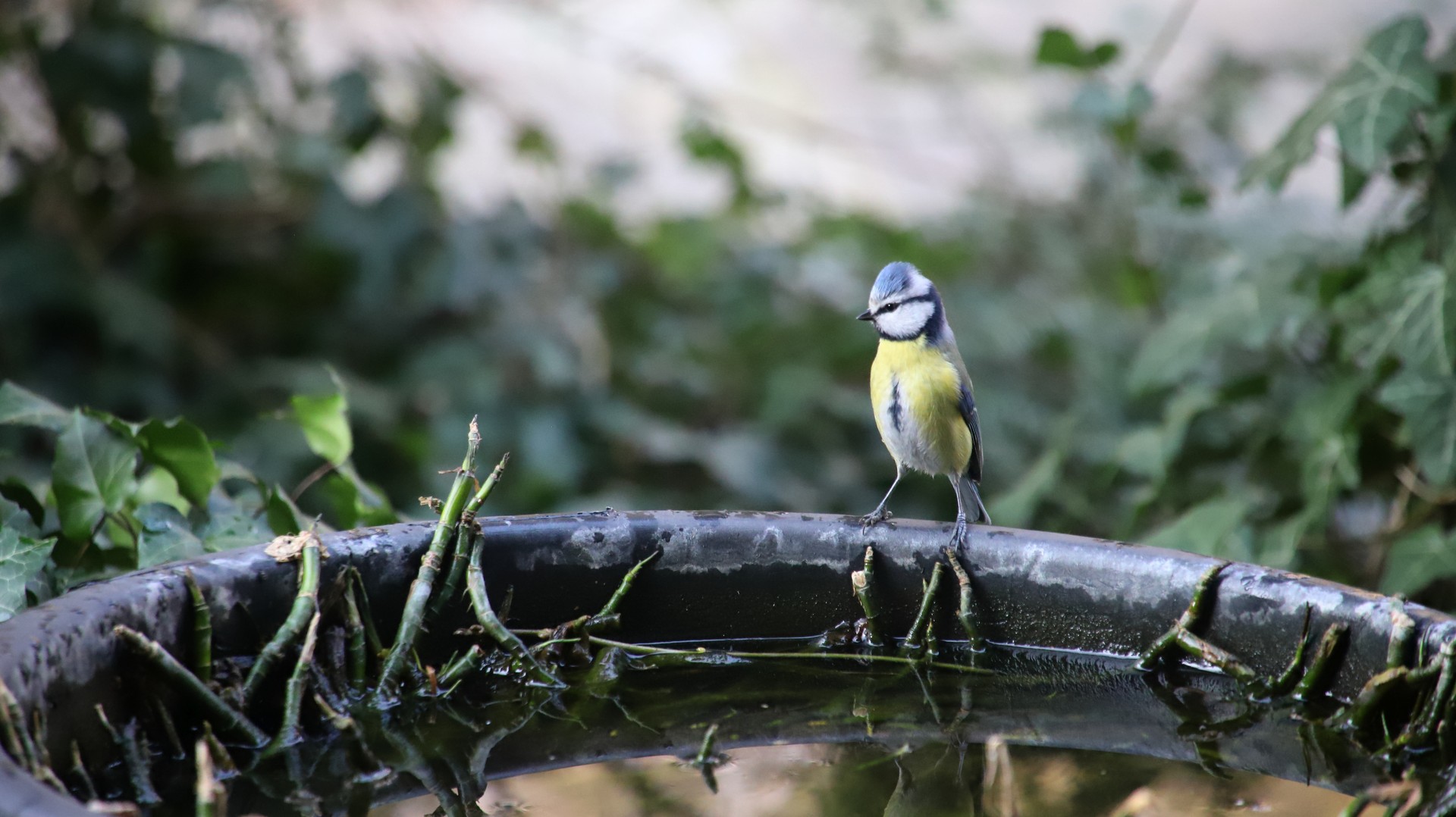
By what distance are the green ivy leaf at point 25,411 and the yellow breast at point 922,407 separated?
150cm

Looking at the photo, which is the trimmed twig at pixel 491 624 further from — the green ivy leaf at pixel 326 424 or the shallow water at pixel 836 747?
the green ivy leaf at pixel 326 424

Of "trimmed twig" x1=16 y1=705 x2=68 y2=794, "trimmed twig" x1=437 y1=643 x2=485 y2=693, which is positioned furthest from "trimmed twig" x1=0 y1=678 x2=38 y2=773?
"trimmed twig" x1=437 y1=643 x2=485 y2=693

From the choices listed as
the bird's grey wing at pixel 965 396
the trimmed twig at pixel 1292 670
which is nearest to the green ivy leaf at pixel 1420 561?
the bird's grey wing at pixel 965 396

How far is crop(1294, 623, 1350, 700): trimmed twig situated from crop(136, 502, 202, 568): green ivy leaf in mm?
1416

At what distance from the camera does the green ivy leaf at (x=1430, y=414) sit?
2.62 metres

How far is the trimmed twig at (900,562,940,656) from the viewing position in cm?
165

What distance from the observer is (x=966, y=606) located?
164cm

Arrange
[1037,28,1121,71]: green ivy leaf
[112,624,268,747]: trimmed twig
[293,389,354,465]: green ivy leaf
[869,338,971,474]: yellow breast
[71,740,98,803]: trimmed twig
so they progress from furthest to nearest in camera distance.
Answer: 1. [1037,28,1121,71]: green ivy leaf
2. [869,338,971,474]: yellow breast
3. [293,389,354,465]: green ivy leaf
4. [112,624,268,747]: trimmed twig
5. [71,740,98,803]: trimmed twig

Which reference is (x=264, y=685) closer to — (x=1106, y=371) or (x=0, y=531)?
(x=0, y=531)

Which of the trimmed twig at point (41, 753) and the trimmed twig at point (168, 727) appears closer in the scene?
the trimmed twig at point (41, 753)

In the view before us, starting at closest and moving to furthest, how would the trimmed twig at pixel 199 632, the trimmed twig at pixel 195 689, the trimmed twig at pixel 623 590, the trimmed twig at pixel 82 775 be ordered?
the trimmed twig at pixel 82 775
the trimmed twig at pixel 195 689
the trimmed twig at pixel 199 632
the trimmed twig at pixel 623 590

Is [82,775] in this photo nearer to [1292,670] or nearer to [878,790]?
[878,790]

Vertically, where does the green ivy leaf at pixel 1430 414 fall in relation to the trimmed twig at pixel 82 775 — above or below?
above

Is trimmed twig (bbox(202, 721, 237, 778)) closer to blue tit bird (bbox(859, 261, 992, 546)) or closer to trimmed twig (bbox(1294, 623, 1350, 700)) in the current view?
trimmed twig (bbox(1294, 623, 1350, 700))
